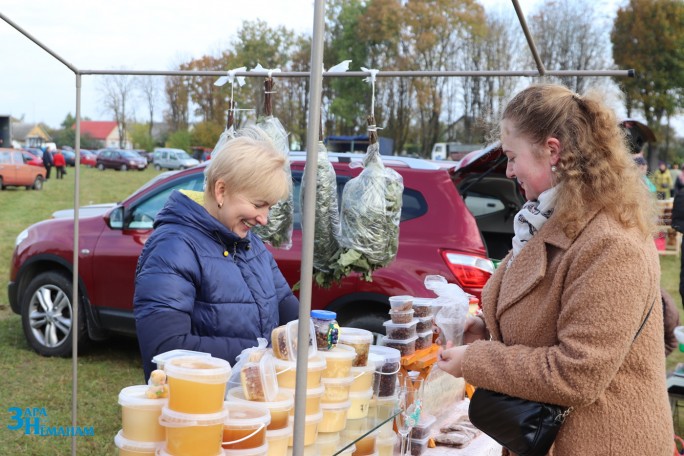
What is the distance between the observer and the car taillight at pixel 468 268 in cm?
449

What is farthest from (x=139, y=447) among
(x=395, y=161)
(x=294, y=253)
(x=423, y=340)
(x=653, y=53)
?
(x=653, y=53)

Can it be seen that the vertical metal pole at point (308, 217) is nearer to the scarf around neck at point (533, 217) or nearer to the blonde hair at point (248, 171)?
the scarf around neck at point (533, 217)

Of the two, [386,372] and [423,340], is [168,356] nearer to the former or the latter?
[386,372]

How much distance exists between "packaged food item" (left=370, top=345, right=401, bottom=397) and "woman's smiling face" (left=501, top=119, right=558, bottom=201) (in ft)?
2.59

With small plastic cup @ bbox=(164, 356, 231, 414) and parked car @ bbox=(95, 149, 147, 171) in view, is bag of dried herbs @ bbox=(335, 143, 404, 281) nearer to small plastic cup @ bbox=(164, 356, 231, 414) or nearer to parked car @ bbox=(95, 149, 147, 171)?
small plastic cup @ bbox=(164, 356, 231, 414)

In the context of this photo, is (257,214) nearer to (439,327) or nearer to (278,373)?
(278,373)

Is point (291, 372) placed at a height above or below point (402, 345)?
above

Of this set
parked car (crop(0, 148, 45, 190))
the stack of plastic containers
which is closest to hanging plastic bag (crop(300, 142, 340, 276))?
the stack of plastic containers

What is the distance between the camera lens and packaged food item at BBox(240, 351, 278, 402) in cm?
173

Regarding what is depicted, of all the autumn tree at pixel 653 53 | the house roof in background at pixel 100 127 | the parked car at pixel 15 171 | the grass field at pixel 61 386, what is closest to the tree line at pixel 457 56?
the autumn tree at pixel 653 53

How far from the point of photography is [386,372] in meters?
2.30

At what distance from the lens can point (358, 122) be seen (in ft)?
129

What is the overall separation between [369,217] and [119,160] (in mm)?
41680

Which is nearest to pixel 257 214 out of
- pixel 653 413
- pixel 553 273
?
pixel 553 273
